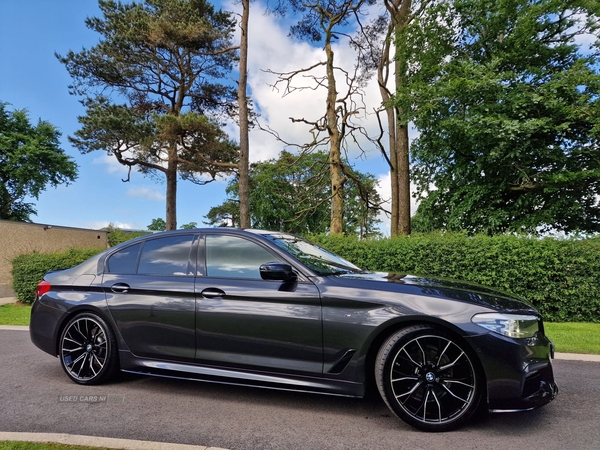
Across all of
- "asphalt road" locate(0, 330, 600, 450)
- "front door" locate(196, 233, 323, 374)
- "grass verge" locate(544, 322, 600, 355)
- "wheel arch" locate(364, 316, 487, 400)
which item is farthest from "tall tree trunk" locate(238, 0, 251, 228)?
"wheel arch" locate(364, 316, 487, 400)

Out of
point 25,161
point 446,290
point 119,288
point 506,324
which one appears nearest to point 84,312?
point 119,288

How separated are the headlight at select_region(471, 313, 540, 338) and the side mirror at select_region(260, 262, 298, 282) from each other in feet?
4.71

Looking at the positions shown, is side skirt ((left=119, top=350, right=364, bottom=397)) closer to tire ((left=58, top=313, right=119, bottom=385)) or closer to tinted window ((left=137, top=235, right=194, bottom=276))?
tire ((left=58, top=313, right=119, bottom=385))

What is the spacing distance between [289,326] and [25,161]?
3896 centimetres

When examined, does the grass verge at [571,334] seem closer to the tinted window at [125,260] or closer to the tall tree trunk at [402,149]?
the tinted window at [125,260]

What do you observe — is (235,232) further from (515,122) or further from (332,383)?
(515,122)

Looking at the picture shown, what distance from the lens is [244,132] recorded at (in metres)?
15.3

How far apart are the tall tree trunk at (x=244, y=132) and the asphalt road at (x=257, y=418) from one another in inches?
442

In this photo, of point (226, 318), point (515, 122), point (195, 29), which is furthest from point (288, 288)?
point (195, 29)

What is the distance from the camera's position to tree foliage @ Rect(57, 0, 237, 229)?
60.3ft

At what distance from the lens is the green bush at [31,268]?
42.3 ft

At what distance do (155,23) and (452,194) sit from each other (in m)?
15.5

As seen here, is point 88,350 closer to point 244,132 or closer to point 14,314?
point 14,314

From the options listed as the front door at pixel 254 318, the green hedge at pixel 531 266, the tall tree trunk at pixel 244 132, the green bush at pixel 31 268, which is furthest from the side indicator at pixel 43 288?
the tall tree trunk at pixel 244 132
